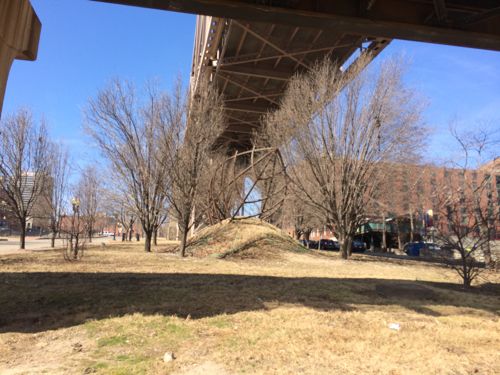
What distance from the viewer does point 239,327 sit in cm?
563

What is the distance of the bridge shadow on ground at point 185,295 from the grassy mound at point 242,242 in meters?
6.04

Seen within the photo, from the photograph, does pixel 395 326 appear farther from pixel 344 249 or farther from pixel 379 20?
pixel 344 249

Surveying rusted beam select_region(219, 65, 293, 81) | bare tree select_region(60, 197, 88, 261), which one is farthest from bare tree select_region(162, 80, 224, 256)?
rusted beam select_region(219, 65, 293, 81)

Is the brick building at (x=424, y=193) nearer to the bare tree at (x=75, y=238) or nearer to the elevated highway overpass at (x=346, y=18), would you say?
the elevated highway overpass at (x=346, y=18)

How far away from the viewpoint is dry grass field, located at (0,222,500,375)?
4.27 metres

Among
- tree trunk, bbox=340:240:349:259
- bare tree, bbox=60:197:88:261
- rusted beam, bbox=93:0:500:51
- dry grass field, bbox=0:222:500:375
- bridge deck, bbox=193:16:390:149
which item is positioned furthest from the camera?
bridge deck, bbox=193:16:390:149

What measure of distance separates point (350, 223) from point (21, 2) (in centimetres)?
1774

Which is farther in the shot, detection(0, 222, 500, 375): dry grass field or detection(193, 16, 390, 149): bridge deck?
detection(193, 16, 390, 149): bridge deck

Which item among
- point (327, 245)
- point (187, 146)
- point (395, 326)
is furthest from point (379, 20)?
point (327, 245)

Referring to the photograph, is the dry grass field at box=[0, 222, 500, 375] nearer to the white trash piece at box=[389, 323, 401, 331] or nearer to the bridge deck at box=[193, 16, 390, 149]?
the white trash piece at box=[389, 323, 401, 331]

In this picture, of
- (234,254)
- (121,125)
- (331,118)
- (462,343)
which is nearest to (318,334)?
(462,343)

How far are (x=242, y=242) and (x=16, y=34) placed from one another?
508 inches

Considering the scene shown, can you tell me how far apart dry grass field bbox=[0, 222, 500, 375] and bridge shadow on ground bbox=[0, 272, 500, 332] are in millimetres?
23

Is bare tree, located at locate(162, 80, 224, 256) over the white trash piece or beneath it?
over
